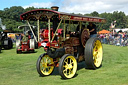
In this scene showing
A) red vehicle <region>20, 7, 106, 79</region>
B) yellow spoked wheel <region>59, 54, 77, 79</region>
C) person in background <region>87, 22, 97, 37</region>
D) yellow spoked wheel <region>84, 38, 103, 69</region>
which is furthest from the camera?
person in background <region>87, 22, 97, 37</region>

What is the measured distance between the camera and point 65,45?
6.59 meters

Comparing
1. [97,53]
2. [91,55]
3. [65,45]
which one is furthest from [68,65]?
[97,53]

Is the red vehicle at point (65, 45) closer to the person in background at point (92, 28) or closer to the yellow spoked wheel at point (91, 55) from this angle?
the yellow spoked wheel at point (91, 55)

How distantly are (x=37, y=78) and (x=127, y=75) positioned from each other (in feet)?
10.0

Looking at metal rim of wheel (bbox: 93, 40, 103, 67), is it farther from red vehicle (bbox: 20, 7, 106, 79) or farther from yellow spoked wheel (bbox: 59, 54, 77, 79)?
yellow spoked wheel (bbox: 59, 54, 77, 79)

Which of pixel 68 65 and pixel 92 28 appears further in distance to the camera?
pixel 92 28

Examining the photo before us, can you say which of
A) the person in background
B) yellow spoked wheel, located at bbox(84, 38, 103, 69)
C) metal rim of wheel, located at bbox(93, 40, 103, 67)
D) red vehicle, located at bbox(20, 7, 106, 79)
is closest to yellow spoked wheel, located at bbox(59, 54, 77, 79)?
red vehicle, located at bbox(20, 7, 106, 79)

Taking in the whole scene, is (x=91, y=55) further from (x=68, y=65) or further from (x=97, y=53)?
(x=68, y=65)

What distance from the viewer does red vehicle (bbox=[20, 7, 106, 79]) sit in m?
5.93

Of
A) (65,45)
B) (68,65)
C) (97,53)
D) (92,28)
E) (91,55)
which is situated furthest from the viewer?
(92,28)

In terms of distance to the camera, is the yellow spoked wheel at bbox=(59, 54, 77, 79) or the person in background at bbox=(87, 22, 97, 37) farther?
the person in background at bbox=(87, 22, 97, 37)

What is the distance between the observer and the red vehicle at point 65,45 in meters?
5.93

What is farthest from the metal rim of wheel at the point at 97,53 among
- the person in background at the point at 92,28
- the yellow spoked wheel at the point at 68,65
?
the yellow spoked wheel at the point at 68,65

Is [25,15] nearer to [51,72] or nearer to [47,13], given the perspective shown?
[47,13]
